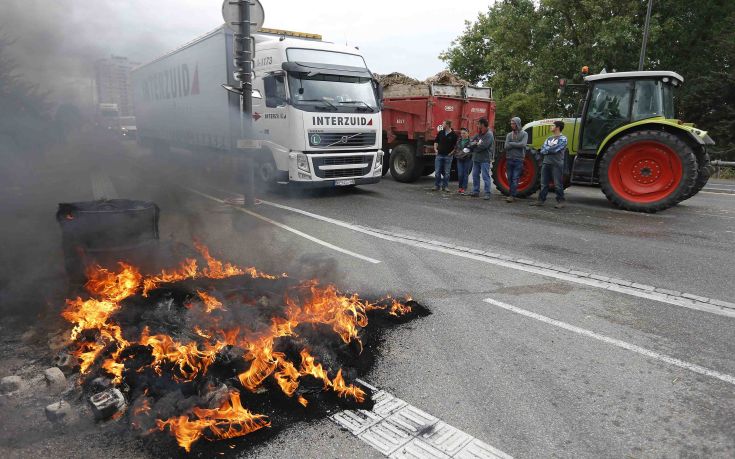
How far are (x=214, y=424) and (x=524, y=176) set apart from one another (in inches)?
387

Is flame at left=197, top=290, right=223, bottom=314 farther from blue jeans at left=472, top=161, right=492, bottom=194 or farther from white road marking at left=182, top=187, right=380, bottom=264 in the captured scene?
blue jeans at left=472, top=161, right=492, bottom=194

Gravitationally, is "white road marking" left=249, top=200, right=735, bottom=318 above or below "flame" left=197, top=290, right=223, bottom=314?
below

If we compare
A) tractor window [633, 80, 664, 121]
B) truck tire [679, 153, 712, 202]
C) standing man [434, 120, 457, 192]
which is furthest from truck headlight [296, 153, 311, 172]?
truck tire [679, 153, 712, 202]

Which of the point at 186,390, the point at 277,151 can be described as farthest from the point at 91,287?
the point at 277,151

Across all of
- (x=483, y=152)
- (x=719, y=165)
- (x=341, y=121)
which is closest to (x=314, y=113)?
(x=341, y=121)

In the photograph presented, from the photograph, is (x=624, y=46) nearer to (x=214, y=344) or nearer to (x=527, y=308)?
(x=527, y=308)

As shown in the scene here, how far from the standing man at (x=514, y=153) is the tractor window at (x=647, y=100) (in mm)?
2165

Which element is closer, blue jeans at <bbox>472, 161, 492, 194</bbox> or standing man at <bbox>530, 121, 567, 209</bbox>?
standing man at <bbox>530, 121, 567, 209</bbox>

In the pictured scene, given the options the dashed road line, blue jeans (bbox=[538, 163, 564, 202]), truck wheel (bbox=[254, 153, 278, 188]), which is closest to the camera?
the dashed road line

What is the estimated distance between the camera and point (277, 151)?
34.2 ft

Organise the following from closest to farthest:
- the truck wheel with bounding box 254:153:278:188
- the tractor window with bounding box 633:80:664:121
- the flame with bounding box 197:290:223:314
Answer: the flame with bounding box 197:290:223:314 → the tractor window with bounding box 633:80:664:121 → the truck wheel with bounding box 254:153:278:188

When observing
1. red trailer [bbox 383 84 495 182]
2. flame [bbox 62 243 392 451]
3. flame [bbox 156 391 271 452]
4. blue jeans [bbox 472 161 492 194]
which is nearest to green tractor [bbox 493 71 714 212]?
blue jeans [bbox 472 161 492 194]

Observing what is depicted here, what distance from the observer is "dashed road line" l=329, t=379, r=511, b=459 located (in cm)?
251

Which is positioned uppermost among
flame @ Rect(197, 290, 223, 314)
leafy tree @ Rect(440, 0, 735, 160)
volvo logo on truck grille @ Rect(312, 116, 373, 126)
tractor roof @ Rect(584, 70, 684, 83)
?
leafy tree @ Rect(440, 0, 735, 160)
